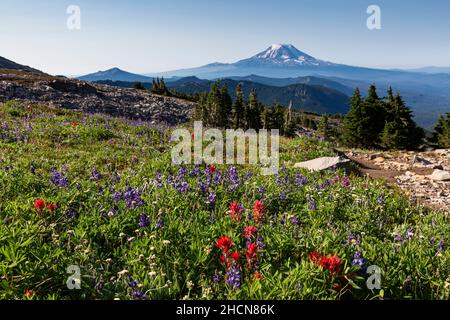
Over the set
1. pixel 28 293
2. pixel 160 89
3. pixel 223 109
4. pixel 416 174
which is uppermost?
pixel 160 89

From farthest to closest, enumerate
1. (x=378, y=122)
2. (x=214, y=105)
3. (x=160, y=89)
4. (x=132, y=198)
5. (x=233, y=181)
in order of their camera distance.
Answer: (x=160, y=89)
(x=214, y=105)
(x=378, y=122)
(x=233, y=181)
(x=132, y=198)

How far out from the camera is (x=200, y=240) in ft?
15.3

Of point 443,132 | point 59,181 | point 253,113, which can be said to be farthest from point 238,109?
point 59,181

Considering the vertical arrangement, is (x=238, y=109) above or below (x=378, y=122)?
above

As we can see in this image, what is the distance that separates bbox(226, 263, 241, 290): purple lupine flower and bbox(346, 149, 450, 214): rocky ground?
5988 mm

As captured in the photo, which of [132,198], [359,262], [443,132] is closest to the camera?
[359,262]

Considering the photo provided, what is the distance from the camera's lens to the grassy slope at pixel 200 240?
3.69 m

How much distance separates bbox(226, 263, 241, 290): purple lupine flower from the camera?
3.61m

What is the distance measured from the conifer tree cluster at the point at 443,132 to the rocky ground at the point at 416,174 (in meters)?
41.7

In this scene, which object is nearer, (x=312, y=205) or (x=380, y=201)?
(x=312, y=205)

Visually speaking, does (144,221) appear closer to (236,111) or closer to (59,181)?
(59,181)

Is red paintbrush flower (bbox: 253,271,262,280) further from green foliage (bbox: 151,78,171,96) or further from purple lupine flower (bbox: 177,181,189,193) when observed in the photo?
green foliage (bbox: 151,78,171,96)

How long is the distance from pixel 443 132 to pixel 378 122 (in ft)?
58.5
